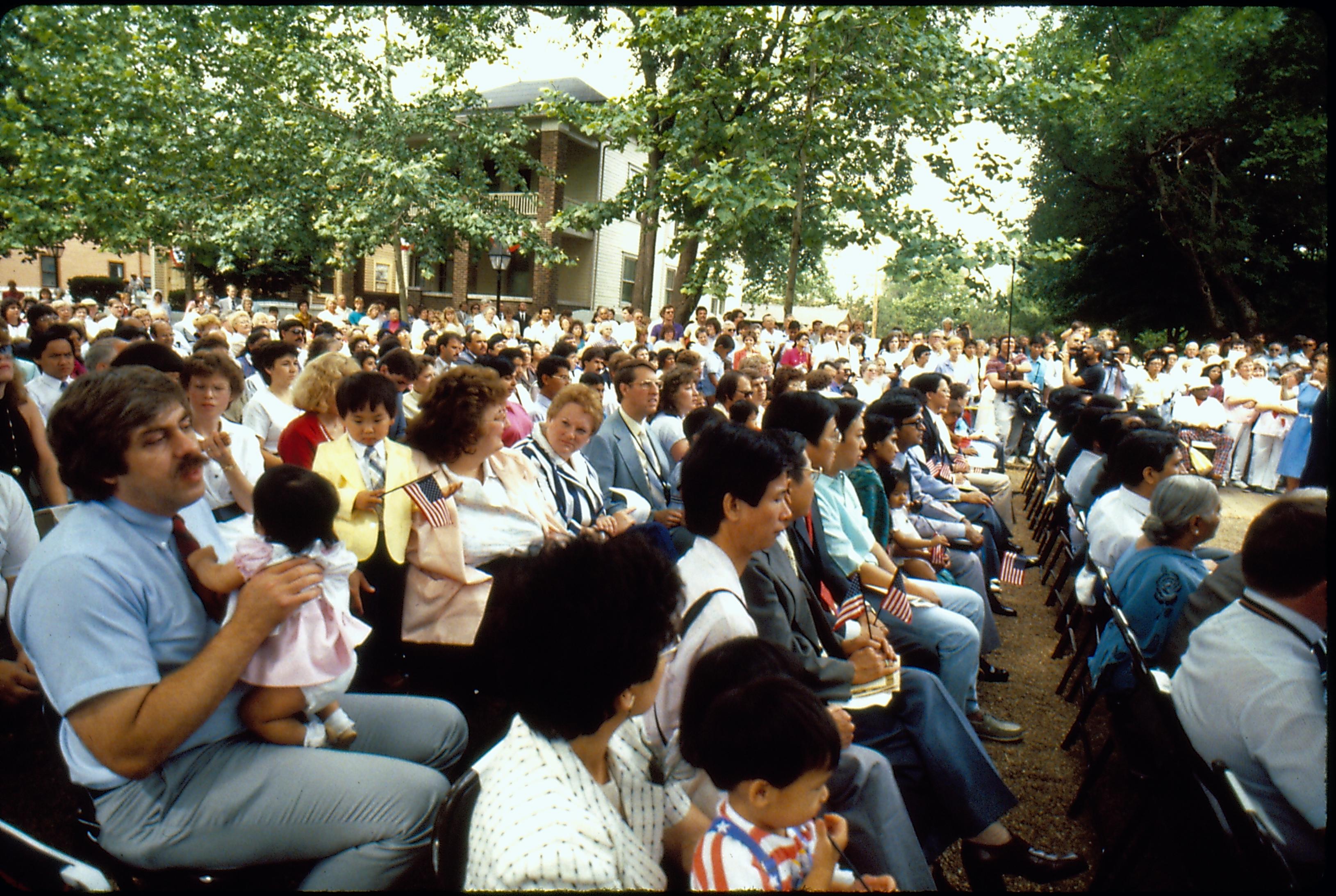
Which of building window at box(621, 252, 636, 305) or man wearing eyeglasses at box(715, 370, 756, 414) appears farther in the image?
building window at box(621, 252, 636, 305)

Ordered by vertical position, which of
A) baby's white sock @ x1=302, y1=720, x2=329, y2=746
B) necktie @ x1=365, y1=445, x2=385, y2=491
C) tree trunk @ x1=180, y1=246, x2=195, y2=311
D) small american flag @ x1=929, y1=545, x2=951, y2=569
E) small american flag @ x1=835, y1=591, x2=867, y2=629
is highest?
tree trunk @ x1=180, y1=246, x2=195, y2=311

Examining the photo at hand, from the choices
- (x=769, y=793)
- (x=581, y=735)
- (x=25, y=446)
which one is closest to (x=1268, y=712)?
(x=769, y=793)

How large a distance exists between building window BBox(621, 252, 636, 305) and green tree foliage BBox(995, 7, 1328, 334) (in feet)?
44.5

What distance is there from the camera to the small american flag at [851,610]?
112 inches

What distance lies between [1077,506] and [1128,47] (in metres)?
18.3

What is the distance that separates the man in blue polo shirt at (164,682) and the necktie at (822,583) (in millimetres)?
1790


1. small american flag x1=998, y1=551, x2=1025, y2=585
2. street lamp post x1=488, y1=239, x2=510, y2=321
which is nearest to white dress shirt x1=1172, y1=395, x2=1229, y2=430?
small american flag x1=998, y1=551, x2=1025, y2=585

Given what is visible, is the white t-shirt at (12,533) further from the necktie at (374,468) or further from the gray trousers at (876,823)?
the gray trousers at (876,823)

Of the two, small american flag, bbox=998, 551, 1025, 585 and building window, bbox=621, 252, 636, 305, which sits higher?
building window, bbox=621, 252, 636, 305

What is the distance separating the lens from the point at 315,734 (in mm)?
2010

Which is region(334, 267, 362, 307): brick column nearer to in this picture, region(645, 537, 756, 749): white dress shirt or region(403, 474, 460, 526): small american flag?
region(403, 474, 460, 526): small american flag

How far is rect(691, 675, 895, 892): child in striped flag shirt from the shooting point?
1526 millimetres

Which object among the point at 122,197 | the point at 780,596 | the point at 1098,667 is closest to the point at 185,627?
the point at 780,596

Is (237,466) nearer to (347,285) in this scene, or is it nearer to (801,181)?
(801,181)
